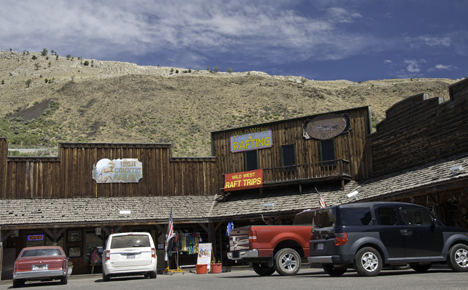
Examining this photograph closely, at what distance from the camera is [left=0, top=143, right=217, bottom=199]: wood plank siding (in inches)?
973

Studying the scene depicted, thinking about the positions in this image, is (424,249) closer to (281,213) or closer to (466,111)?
(466,111)

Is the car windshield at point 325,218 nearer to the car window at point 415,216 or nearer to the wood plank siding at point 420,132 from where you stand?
the car window at point 415,216

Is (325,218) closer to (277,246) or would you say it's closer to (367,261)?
(367,261)

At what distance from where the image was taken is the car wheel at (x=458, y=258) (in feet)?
35.4

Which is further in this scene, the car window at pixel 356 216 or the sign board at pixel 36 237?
the sign board at pixel 36 237

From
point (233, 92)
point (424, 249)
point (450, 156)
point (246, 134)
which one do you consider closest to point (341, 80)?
point (233, 92)

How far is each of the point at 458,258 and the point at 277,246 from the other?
4.89m

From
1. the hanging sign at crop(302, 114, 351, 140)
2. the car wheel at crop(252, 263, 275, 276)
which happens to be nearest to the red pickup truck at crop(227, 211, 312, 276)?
the car wheel at crop(252, 263, 275, 276)

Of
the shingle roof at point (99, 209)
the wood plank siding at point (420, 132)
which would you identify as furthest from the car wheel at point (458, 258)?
the shingle roof at point (99, 209)

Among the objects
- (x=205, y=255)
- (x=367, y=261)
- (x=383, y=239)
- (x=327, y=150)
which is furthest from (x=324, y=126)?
(x=367, y=261)

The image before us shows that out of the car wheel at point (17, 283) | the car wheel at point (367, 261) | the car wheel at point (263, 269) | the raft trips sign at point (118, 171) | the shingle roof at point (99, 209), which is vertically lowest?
the car wheel at point (17, 283)

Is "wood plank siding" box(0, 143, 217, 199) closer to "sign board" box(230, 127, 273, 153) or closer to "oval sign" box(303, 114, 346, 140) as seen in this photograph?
"sign board" box(230, 127, 273, 153)

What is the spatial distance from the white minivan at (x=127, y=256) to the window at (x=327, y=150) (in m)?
12.2

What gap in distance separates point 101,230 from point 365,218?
18.2 meters
